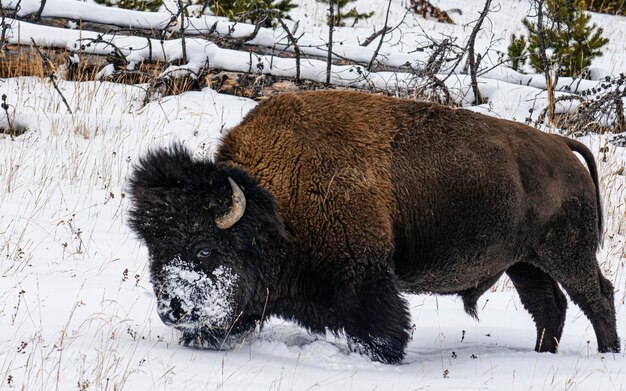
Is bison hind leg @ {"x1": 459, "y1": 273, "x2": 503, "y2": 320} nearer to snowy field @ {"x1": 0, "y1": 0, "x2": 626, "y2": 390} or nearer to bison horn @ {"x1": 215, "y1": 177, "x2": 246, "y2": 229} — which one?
snowy field @ {"x1": 0, "y1": 0, "x2": 626, "y2": 390}

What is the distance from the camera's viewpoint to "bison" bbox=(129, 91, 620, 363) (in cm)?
434

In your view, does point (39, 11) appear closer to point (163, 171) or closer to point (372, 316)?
point (163, 171)

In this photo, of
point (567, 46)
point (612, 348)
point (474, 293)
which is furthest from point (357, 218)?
point (567, 46)

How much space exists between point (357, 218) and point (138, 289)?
1770 millimetres

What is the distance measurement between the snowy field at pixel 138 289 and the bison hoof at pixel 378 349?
6 centimetres

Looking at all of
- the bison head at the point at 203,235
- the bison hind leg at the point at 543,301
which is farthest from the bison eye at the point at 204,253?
the bison hind leg at the point at 543,301

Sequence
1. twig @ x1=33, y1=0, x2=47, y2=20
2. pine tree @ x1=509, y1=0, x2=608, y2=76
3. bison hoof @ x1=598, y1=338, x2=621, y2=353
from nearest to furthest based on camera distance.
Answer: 1. bison hoof @ x1=598, y1=338, x2=621, y2=353
2. twig @ x1=33, y1=0, x2=47, y2=20
3. pine tree @ x1=509, y1=0, x2=608, y2=76

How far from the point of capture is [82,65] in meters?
9.45

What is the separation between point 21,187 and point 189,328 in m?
3.61

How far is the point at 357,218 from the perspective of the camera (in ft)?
14.8

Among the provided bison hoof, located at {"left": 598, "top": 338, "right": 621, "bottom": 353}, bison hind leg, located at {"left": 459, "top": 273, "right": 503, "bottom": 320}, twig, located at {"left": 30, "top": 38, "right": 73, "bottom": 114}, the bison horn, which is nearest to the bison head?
the bison horn

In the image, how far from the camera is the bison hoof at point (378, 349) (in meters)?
4.48

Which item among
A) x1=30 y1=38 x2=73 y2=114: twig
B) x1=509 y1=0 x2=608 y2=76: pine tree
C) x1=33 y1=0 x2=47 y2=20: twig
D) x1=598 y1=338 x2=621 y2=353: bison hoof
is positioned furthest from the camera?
x1=509 y1=0 x2=608 y2=76: pine tree

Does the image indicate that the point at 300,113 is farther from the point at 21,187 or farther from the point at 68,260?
the point at 21,187
